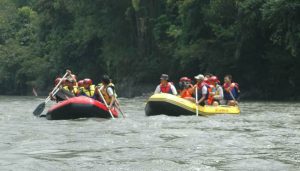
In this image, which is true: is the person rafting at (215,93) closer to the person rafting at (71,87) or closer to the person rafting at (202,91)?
the person rafting at (202,91)

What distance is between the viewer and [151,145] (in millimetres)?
11141

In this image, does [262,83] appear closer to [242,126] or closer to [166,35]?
[166,35]

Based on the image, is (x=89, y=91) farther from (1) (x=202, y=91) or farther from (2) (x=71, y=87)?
(1) (x=202, y=91)

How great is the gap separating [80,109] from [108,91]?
50.4 inches

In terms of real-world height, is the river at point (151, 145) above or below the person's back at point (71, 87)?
below

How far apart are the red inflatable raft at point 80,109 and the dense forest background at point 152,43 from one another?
12615 mm

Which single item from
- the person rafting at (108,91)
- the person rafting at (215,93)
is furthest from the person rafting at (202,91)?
the person rafting at (108,91)

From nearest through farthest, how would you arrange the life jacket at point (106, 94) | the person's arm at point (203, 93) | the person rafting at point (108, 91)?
the person rafting at point (108, 91)
the life jacket at point (106, 94)
the person's arm at point (203, 93)

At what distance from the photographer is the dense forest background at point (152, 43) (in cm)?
3014

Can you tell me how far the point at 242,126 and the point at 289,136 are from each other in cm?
236

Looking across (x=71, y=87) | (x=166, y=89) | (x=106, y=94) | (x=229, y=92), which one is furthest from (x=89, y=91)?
(x=229, y=92)

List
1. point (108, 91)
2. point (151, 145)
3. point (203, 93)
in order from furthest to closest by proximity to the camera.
A: point (203, 93) → point (108, 91) → point (151, 145)

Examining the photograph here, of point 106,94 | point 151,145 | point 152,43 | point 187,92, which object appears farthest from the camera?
point 152,43

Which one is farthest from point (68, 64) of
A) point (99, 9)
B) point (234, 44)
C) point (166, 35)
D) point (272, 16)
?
point (272, 16)
